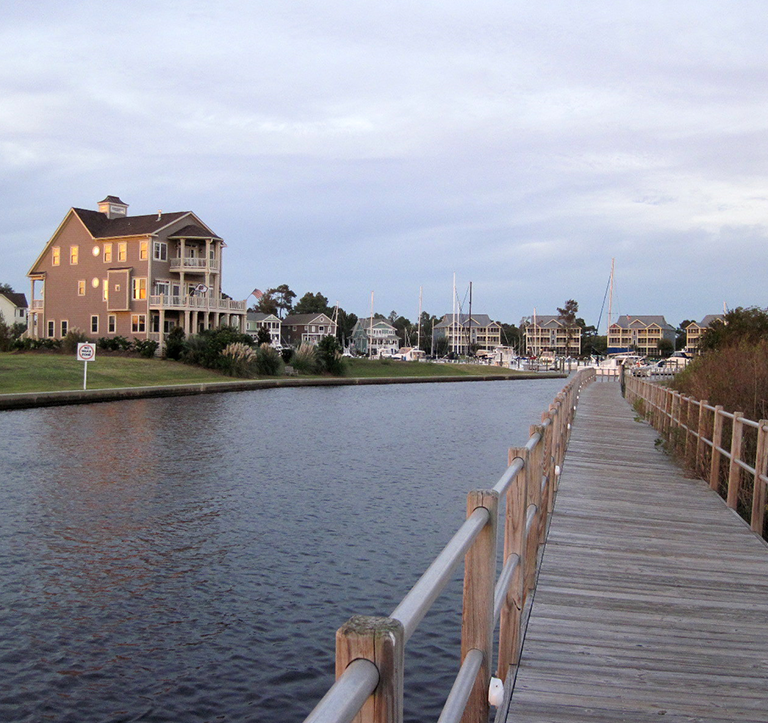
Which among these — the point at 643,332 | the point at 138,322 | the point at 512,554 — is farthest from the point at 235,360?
the point at 643,332

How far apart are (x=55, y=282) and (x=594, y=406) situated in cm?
4476

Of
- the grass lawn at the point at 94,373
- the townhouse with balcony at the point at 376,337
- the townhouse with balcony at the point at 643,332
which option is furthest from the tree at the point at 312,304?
the grass lawn at the point at 94,373

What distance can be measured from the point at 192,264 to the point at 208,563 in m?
48.8

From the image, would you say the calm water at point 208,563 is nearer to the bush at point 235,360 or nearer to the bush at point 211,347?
the bush at point 235,360

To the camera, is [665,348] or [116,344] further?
[665,348]

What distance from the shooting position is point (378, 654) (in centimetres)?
194

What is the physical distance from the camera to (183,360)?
166 ft

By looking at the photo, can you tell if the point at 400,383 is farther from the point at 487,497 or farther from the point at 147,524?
the point at 487,497

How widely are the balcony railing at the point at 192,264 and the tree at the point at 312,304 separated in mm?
98914

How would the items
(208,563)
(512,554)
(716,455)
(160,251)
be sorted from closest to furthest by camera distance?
(512,554)
(208,563)
(716,455)
(160,251)

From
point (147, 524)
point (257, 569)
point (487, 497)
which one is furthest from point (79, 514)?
point (487, 497)

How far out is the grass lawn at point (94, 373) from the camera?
119 ft

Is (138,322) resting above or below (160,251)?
below

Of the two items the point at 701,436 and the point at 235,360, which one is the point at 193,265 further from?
the point at 701,436
